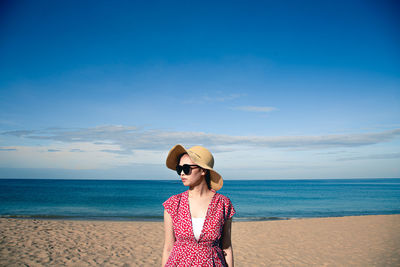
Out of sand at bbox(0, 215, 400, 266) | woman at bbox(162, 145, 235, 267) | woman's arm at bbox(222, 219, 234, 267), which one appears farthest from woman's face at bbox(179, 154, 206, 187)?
sand at bbox(0, 215, 400, 266)

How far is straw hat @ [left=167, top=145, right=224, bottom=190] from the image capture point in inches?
A: 82.4

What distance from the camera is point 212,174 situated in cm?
228

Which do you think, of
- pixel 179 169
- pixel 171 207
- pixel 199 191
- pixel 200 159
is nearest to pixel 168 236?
pixel 171 207

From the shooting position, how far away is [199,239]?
2.03 metres

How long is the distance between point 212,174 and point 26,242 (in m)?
9.23

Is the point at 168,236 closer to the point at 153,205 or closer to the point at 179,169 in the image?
the point at 179,169

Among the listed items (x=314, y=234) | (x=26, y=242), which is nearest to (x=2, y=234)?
(x=26, y=242)

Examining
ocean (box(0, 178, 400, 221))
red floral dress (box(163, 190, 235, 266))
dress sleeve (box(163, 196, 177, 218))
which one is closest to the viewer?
red floral dress (box(163, 190, 235, 266))

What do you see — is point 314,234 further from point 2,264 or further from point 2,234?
point 2,234

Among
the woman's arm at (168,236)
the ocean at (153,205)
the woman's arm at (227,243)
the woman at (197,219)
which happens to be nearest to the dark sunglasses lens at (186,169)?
the woman at (197,219)

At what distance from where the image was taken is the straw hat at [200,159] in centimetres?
209

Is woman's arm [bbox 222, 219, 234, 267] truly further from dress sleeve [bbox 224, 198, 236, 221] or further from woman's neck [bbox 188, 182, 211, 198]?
woman's neck [bbox 188, 182, 211, 198]

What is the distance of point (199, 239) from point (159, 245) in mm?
8359

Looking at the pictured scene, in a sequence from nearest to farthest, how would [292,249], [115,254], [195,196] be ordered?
[195,196] < [115,254] < [292,249]
